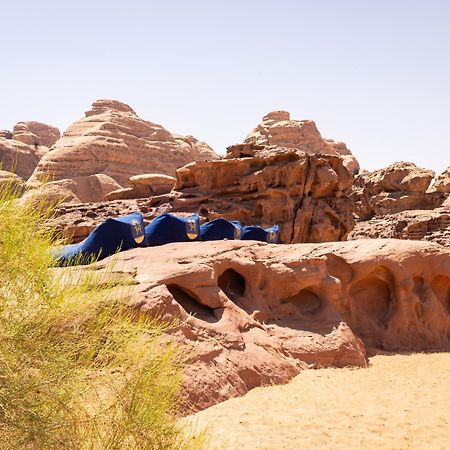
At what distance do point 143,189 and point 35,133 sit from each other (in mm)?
37524

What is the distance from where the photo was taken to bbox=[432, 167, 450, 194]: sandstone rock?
3391cm

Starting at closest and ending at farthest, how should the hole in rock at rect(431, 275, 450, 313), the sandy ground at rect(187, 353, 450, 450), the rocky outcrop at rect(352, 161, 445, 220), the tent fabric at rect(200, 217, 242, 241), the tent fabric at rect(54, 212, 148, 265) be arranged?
the sandy ground at rect(187, 353, 450, 450) < the tent fabric at rect(54, 212, 148, 265) < the hole in rock at rect(431, 275, 450, 313) < the tent fabric at rect(200, 217, 242, 241) < the rocky outcrop at rect(352, 161, 445, 220)

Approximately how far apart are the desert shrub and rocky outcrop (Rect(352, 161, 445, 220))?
105ft

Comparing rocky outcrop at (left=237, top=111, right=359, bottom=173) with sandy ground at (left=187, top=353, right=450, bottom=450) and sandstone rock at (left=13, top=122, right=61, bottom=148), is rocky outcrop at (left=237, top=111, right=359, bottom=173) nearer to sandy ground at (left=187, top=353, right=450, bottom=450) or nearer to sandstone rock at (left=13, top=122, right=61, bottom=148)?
sandstone rock at (left=13, top=122, right=61, bottom=148)

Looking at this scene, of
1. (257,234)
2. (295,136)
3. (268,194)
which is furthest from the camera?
(295,136)

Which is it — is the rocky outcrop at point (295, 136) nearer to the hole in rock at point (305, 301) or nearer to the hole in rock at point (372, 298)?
the hole in rock at point (372, 298)

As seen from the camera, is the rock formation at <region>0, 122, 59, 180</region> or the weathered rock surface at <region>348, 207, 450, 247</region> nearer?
the weathered rock surface at <region>348, 207, 450, 247</region>

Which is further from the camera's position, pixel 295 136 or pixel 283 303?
pixel 295 136

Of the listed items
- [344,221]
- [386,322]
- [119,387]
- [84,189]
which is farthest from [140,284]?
[84,189]

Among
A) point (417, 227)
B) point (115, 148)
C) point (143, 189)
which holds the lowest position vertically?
point (417, 227)

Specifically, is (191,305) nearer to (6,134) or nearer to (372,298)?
(372,298)

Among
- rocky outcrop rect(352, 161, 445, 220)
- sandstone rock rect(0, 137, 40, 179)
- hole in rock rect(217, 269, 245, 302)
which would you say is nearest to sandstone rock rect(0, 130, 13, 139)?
sandstone rock rect(0, 137, 40, 179)

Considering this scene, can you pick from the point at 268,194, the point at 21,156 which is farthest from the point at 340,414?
the point at 21,156

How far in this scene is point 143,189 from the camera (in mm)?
25812
